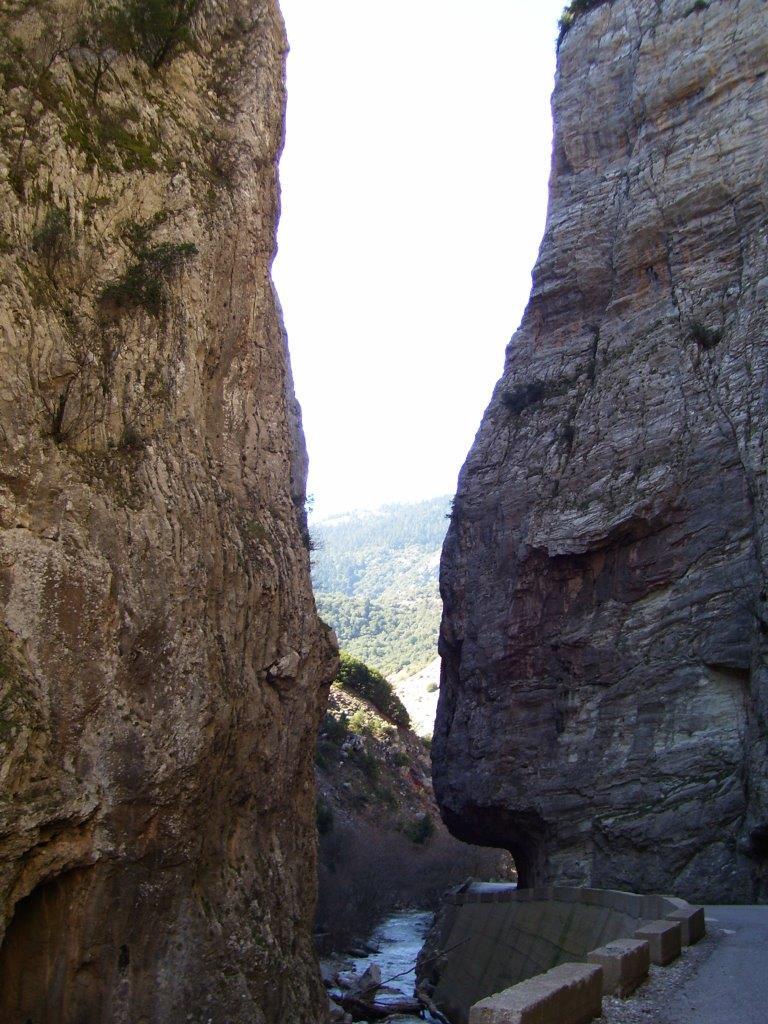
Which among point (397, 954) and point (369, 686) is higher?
point (369, 686)

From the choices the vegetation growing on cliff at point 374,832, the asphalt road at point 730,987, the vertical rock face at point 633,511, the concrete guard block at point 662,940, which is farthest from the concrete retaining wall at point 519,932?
the vegetation growing on cliff at point 374,832

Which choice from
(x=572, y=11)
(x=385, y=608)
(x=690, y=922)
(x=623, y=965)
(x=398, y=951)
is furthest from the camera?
(x=385, y=608)

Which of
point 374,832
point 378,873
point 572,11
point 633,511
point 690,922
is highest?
point 572,11

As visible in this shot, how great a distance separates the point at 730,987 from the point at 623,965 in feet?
4.92

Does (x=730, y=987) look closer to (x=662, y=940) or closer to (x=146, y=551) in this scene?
(x=662, y=940)

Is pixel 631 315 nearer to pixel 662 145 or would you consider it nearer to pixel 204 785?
pixel 662 145

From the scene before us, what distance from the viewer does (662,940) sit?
1010 cm

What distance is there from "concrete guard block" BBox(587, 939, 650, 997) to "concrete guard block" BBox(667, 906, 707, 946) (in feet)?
6.64

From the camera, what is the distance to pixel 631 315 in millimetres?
27438

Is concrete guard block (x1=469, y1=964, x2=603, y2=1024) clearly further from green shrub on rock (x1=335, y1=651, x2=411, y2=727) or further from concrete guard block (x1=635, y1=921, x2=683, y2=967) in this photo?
green shrub on rock (x1=335, y1=651, x2=411, y2=727)

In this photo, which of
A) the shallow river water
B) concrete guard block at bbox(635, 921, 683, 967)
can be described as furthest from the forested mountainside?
concrete guard block at bbox(635, 921, 683, 967)

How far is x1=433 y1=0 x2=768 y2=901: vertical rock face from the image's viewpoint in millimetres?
21734

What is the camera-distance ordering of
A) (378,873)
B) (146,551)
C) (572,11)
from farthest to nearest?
(378,873), (572,11), (146,551)

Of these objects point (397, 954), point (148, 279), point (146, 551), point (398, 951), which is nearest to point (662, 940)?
point (146, 551)
